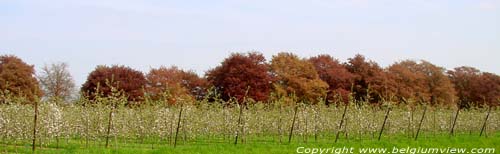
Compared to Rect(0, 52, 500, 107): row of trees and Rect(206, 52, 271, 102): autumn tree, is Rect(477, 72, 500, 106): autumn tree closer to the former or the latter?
Rect(0, 52, 500, 107): row of trees

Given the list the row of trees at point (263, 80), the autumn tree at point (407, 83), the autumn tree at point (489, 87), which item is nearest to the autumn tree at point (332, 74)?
the row of trees at point (263, 80)

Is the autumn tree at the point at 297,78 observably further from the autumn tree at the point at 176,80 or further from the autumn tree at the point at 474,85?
the autumn tree at the point at 474,85

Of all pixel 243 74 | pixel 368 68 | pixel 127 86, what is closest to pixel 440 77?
pixel 368 68

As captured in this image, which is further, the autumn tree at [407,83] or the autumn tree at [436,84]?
the autumn tree at [436,84]

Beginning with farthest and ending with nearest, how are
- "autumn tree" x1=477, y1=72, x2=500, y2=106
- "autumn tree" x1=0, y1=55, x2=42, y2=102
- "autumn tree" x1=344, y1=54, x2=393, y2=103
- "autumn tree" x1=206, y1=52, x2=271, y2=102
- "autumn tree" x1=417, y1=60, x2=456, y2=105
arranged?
"autumn tree" x1=477, y1=72, x2=500, y2=106
"autumn tree" x1=417, y1=60, x2=456, y2=105
"autumn tree" x1=344, y1=54, x2=393, y2=103
"autumn tree" x1=206, y1=52, x2=271, y2=102
"autumn tree" x1=0, y1=55, x2=42, y2=102

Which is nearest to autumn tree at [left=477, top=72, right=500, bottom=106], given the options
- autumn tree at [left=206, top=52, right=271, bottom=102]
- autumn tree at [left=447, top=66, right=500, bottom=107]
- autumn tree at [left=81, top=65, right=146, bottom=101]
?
autumn tree at [left=447, top=66, right=500, bottom=107]

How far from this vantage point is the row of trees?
45.2 meters

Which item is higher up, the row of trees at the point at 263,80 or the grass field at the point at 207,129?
the row of trees at the point at 263,80

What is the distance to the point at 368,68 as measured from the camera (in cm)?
5250

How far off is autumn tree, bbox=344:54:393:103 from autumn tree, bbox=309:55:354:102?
101 centimetres

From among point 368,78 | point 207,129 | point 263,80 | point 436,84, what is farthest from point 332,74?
point 207,129

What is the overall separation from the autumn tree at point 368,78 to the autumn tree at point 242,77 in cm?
884

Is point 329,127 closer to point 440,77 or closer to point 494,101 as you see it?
point 440,77

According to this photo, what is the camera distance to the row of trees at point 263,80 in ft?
148
